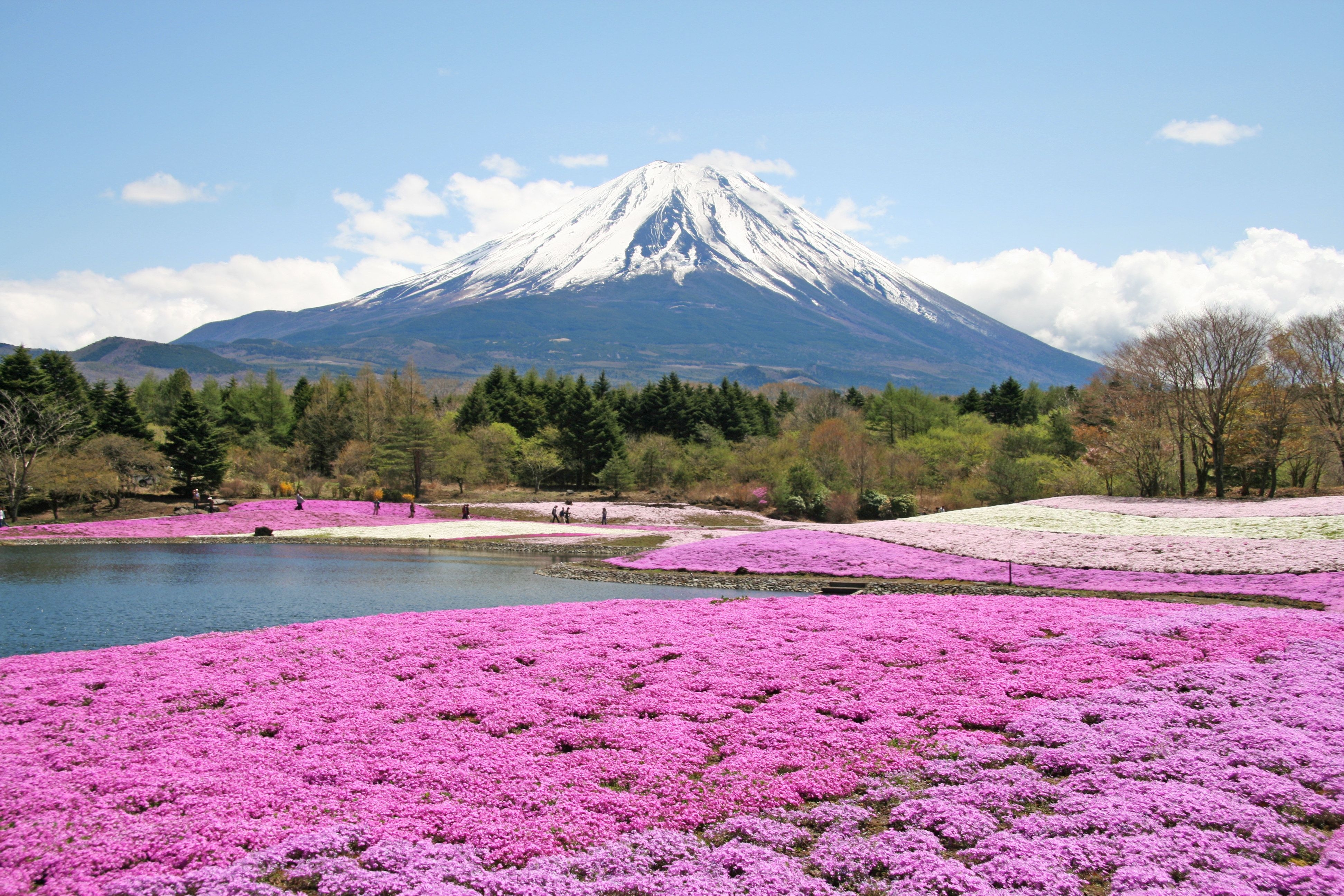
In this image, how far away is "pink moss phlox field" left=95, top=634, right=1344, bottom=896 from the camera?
644cm

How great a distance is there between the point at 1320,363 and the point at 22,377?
89404 millimetres

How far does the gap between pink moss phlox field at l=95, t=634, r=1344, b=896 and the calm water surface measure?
43.2ft

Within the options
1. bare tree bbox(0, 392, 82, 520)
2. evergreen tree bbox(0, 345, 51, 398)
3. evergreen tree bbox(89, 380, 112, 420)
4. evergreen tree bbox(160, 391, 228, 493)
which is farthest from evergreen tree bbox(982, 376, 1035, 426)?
evergreen tree bbox(0, 345, 51, 398)

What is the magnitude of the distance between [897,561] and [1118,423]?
96.8ft

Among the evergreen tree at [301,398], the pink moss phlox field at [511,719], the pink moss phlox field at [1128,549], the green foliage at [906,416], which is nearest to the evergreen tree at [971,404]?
the green foliage at [906,416]

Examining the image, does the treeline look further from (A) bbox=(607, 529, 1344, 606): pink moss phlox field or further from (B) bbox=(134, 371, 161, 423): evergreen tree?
(B) bbox=(134, 371, 161, 423): evergreen tree

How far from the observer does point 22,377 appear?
2223 inches

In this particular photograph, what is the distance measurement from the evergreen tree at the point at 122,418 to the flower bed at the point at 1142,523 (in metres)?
64.6

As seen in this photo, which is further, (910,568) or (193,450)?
(193,450)

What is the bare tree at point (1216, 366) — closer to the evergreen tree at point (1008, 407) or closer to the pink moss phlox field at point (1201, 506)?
the pink moss phlox field at point (1201, 506)

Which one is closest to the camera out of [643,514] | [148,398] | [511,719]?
[511,719]

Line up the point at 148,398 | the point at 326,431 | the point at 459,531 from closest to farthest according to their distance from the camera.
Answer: the point at 459,531, the point at 326,431, the point at 148,398

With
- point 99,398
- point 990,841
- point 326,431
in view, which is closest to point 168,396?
point 99,398

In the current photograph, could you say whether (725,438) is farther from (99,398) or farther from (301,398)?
(99,398)
